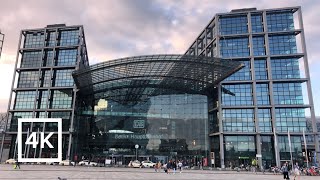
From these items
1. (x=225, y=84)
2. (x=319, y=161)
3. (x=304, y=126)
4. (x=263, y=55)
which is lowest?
(x=319, y=161)

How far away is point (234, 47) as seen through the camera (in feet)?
227

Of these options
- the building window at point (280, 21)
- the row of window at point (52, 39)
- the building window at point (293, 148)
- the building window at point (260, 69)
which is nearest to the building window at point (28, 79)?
the row of window at point (52, 39)

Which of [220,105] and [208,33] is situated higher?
[208,33]

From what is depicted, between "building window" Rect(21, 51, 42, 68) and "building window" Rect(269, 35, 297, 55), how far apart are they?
56.9 metres

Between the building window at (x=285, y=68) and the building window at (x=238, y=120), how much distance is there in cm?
1028

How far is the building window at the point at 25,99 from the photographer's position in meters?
73.4

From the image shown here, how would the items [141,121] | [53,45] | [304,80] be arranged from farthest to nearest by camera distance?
[53,45], [141,121], [304,80]

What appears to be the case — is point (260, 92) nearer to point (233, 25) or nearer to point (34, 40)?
point (233, 25)

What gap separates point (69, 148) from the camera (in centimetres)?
6756

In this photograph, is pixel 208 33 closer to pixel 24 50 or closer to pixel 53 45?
pixel 53 45

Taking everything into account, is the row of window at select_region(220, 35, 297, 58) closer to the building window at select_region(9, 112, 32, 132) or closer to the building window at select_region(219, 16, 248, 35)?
the building window at select_region(219, 16, 248, 35)

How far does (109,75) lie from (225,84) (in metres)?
26.1

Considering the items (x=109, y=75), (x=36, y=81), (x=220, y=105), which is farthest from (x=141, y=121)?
(x=36, y=81)

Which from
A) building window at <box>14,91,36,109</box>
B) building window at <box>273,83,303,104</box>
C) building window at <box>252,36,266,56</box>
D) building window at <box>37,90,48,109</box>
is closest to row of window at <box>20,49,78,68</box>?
building window at <box>37,90,48,109</box>
